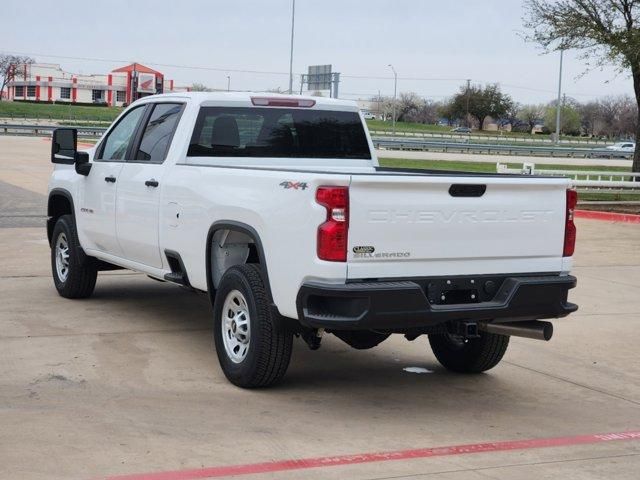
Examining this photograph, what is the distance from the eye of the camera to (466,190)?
645 cm

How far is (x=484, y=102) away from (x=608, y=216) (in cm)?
11001

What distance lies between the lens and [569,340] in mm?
9047

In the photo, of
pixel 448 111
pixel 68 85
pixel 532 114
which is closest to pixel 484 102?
pixel 448 111

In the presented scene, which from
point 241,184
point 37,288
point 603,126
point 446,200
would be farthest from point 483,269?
point 603,126

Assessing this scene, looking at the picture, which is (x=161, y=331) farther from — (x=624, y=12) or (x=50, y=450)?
(x=624, y=12)

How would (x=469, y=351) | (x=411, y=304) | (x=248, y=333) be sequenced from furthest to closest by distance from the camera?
(x=469, y=351) → (x=248, y=333) → (x=411, y=304)

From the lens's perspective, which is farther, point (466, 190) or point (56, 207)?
point (56, 207)

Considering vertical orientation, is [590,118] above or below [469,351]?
above

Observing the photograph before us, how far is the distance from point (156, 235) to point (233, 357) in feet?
5.17

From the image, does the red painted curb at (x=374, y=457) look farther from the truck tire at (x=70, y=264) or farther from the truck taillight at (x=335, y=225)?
the truck tire at (x=70, y=264)

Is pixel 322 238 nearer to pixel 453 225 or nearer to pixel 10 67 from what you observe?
pixel 453 225

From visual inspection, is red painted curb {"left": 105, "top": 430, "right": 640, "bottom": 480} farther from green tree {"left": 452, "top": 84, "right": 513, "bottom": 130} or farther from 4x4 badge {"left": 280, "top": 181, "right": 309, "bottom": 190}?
green tree {"left": 452, "top": 84, "right": 513, "bottom": 130}

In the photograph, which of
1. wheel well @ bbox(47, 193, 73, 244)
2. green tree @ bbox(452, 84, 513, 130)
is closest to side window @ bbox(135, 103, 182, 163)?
wheel well @ bbox(47, 193, 73, 244)

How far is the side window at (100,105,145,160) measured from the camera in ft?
29.8
